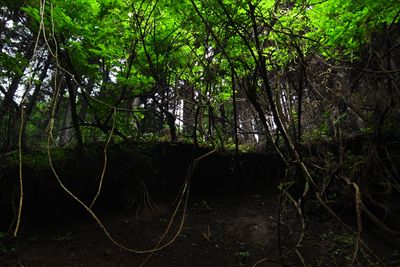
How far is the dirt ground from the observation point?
17.3ft

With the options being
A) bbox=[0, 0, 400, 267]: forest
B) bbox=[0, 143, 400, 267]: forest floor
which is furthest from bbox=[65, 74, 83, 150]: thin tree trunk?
bbox=[0, 143, 400, 267]: forest floor

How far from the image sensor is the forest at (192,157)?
4.95m

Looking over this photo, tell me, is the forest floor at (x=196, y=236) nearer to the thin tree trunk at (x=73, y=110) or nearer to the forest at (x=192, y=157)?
the forest at (x=192, y=157)

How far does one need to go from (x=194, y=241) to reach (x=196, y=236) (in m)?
0.17

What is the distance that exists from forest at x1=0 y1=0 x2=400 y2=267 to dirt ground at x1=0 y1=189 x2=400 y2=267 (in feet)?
0.10

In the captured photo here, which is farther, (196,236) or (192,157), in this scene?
(192,157)

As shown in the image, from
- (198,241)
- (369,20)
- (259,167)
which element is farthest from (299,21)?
(198,241)

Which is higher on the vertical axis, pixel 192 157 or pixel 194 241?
pixel 192 157

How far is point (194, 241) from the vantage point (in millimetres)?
6055

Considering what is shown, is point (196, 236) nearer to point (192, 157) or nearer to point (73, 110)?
point (192, 157)

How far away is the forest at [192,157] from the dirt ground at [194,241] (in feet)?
0.10

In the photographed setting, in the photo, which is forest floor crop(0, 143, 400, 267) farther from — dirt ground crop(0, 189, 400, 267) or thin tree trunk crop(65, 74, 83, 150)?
thin tree trunk crop(65, 74, 83, 150)

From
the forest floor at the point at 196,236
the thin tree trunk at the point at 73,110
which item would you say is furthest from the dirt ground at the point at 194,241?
the thin tree trunk at the point at 73,110

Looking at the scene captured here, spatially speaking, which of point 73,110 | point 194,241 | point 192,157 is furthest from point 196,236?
point 73,110
